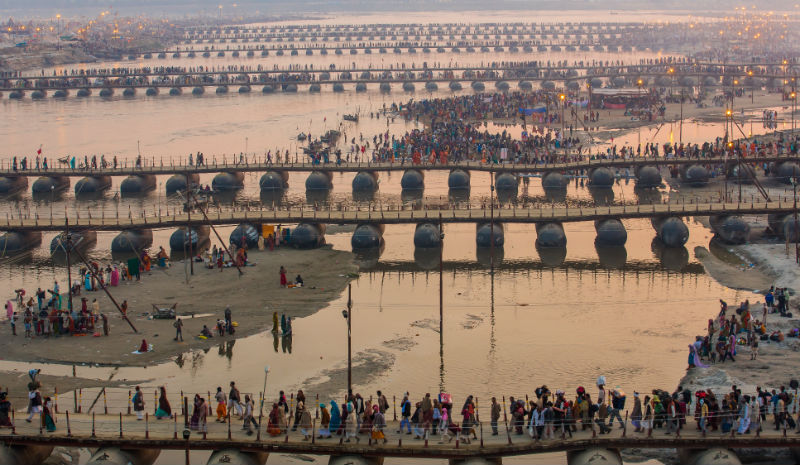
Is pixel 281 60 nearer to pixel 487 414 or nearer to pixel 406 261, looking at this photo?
pixel 406 261

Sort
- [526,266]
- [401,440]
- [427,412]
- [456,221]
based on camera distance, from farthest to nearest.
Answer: [456,221] → [526,266] → [427,412] → [401,440]

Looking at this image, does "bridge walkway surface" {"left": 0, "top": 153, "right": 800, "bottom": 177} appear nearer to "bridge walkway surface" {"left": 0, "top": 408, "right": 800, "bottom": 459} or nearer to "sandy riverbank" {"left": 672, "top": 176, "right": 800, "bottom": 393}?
"sandy riverbank" {"left": 672, "top": 176, "right": 800, "bottom": 393}

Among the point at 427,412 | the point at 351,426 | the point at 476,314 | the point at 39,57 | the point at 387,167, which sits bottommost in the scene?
the point at 476,314

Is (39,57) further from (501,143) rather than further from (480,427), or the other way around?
(480,427)

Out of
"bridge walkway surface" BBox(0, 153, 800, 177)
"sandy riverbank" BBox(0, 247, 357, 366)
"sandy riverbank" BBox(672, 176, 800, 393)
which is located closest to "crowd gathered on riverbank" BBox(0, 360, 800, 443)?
"sandy riverbank" BBox(672, 176, 800, 393)

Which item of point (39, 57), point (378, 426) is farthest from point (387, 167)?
point (39, 57)

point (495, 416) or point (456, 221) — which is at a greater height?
point (456, 221)
